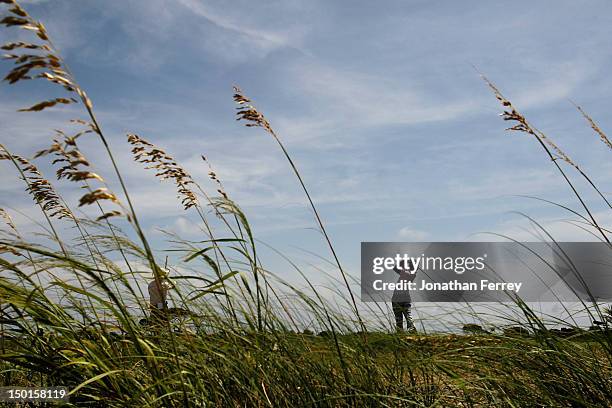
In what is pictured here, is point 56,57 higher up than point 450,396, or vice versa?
point 56,57

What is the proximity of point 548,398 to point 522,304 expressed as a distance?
0.49 m

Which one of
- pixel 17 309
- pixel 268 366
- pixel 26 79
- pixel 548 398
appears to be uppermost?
pixel 26 79

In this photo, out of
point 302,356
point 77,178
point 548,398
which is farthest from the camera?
point 302,356

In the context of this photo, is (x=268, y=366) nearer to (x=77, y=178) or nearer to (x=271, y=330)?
(x=271, y=330)

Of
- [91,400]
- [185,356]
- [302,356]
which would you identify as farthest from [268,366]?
[91,400]

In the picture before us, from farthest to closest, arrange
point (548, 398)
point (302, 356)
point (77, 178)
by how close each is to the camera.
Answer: point (302, 356)
point (548, 398)
point (77, 178)

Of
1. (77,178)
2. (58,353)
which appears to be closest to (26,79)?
(77,178)

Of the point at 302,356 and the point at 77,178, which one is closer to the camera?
the point at 77,178

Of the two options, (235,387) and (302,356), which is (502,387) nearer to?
(302,356)

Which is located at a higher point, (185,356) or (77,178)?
(77,178)

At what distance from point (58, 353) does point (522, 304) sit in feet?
6.90

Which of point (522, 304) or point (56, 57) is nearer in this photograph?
point (56, 57)

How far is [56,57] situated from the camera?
Answer: 168 cm

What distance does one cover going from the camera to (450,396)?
2883mm
